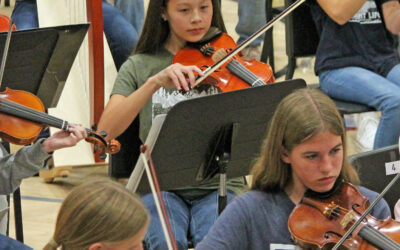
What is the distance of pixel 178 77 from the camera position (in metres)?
2.54

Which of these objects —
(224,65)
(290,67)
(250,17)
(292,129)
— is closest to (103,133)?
(224,65)

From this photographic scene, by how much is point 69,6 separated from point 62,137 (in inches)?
45.2

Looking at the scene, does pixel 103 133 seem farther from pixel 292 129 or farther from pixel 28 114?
pixel 292 129

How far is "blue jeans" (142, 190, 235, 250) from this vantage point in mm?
2549

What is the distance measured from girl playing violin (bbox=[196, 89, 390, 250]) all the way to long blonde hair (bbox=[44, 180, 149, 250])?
0.36m

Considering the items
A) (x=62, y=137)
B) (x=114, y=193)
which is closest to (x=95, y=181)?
(x=114, y=193)

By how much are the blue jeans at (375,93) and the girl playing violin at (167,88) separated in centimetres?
79

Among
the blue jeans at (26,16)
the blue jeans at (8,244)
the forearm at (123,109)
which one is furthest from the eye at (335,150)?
the blue jeans at (26,16)

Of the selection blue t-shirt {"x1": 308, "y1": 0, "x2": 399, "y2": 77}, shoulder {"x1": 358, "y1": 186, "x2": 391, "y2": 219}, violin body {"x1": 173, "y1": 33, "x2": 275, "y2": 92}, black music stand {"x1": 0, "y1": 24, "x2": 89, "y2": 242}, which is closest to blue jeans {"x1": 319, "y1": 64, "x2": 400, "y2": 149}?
blue t-shirt {"x1": 308, "y1": 0, "x2": 399, "y2": 77}

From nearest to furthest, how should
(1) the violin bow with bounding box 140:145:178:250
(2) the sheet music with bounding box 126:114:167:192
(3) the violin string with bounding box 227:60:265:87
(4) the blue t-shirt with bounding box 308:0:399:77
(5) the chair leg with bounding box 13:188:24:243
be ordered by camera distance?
(1) the violin bow with bounding box 140:145:178:250 < (2) the sheet music with bounding box 126:114:167:192 < (3) the violin string with bounding box 227:60:265:87 < (5) the chair leg with bounding box 13:188:24:243 < (4) the blue t-shirt with bounding box 308:0:399:77

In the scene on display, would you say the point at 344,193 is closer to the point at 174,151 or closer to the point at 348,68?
the point at 174,151

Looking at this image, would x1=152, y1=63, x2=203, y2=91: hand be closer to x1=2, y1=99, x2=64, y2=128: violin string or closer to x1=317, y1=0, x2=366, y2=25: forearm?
x1=2, y1=99, x2=64, y2=128: violin string

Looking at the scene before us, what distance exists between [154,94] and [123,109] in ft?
0.47

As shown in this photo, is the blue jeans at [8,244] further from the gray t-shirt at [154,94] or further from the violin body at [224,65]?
the violin body at [224,65]
